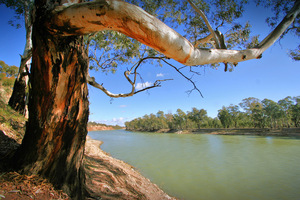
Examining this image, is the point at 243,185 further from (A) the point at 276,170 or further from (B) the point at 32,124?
(B) the point at 32,124

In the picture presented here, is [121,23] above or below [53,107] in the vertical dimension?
above

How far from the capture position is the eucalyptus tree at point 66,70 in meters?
0.86

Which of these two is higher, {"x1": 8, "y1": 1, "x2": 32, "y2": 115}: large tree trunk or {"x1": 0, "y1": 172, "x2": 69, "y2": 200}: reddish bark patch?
{"x1": 8, "y1": 1, "x2": 32, "y2": 115}: large tree trunk

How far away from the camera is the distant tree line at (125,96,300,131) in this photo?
24.6 meters

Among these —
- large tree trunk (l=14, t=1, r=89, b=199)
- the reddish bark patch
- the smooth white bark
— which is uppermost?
the smooth white bark

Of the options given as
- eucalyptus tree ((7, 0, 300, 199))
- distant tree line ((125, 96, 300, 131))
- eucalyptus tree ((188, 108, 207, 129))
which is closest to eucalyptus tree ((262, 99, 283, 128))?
distant tree line ((125, 96, 300, 131))

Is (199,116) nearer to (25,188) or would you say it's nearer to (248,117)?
(248,117)

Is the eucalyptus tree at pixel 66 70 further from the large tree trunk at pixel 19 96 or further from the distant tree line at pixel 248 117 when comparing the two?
the distant tree line at pixel 248 117

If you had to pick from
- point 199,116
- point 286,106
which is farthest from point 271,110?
point 199,116

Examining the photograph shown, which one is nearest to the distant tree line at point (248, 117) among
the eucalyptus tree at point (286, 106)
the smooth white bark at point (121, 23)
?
the eucalyptus tree at point (286, 106)

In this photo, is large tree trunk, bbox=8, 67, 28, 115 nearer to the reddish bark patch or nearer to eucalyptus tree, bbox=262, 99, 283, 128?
the reddish bark patch

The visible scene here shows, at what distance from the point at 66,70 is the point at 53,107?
0.95 feet

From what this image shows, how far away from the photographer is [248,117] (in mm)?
28547

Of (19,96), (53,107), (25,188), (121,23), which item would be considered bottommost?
(25,188)
